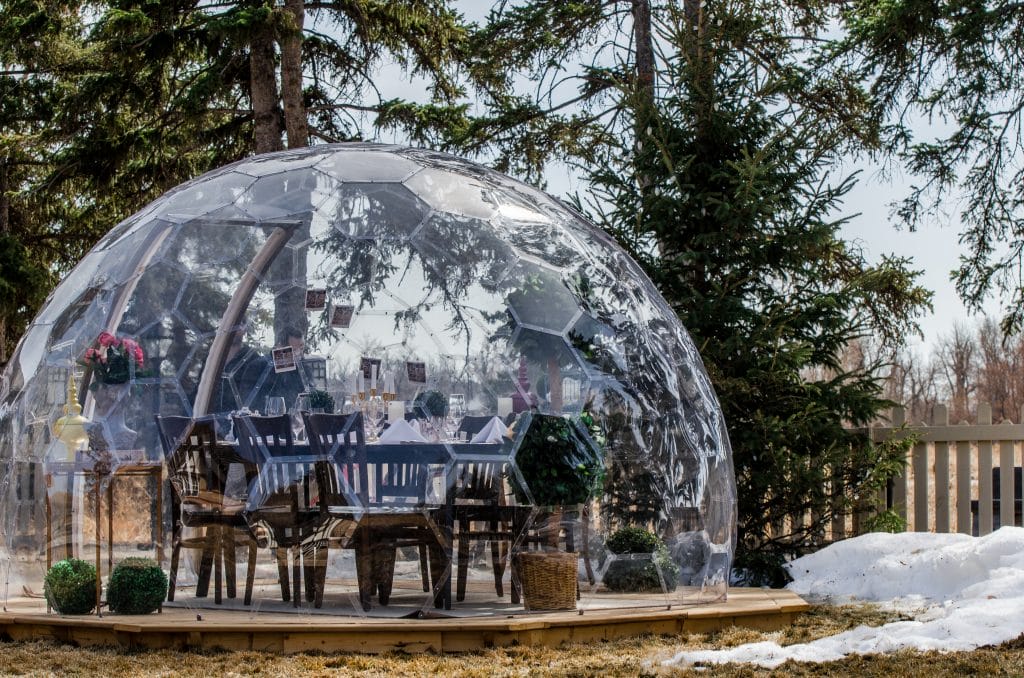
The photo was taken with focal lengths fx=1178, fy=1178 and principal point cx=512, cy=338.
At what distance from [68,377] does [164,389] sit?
0.58 metres

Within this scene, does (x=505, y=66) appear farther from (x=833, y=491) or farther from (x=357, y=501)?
(x=357, y=501)

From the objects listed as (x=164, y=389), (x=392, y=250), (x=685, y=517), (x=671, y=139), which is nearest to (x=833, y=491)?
(x=685, y=517)

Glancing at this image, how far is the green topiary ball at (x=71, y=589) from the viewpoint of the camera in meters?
6.57

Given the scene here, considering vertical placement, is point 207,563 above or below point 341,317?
below

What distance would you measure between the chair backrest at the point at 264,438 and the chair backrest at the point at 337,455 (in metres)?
0.12

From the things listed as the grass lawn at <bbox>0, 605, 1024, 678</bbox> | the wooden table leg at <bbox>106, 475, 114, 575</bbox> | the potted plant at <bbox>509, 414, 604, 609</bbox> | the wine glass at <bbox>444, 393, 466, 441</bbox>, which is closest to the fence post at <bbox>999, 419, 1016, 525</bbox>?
the grass lawn at <bbox>0, 605, 1024, 678</bbox>

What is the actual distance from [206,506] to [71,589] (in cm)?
85

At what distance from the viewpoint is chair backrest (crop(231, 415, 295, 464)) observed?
6582 millimetres

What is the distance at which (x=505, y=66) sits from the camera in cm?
1455

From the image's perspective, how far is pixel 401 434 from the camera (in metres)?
6.71

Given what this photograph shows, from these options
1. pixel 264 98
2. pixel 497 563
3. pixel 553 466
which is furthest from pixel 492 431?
pixel 264 98

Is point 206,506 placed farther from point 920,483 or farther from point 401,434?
point 920,483

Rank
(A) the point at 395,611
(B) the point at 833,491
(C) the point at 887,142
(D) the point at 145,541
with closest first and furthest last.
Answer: (A) the point at 395,611
(D) the point at 145,541
(B) the point at 833,491
(C) the point at 887,142

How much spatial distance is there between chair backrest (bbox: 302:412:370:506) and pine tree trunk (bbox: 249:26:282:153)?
6.89 m
